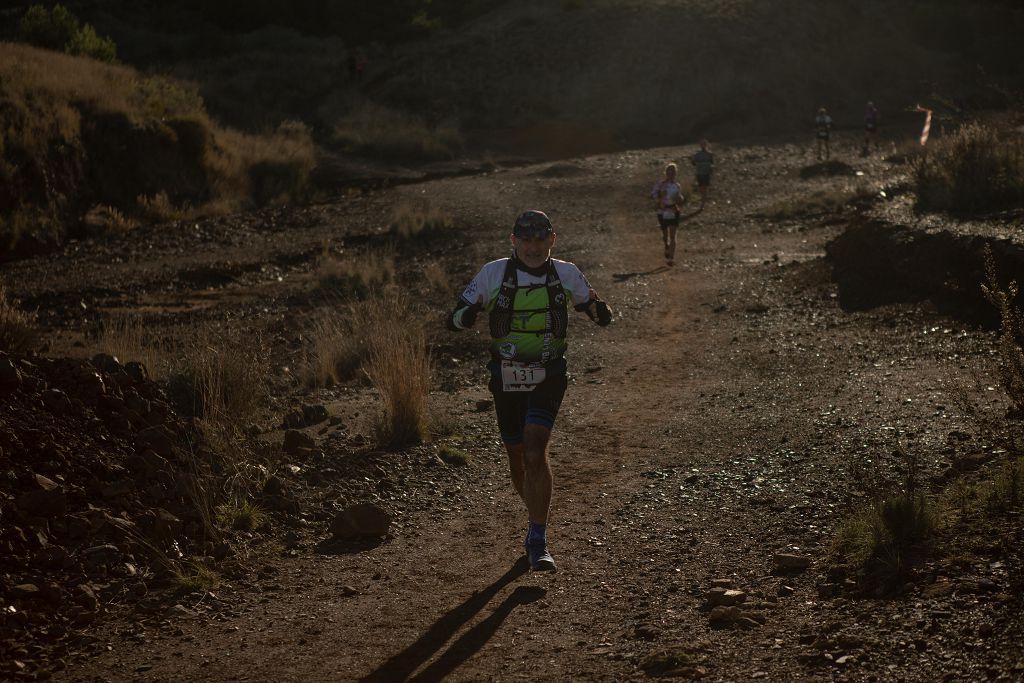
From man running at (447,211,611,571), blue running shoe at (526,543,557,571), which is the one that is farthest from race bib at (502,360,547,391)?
blue running shoe at (526,543,557,571)

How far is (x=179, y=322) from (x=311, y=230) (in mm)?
8285

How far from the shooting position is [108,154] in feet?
85.8

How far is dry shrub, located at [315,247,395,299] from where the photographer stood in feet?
58.2

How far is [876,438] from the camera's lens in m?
8.38

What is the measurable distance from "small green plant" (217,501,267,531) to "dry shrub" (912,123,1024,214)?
1091 centimetres

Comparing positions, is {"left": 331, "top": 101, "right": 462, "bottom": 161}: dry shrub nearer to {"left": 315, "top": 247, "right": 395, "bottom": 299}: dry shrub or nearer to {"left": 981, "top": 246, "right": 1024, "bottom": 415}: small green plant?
{"left": 315, "top": 247, "right": 395, "bottom": 299}: dry shrub

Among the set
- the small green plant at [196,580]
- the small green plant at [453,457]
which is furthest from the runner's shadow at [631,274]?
the small green plant at [196,580]

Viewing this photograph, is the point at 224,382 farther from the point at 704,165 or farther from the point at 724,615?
the point at 704,165

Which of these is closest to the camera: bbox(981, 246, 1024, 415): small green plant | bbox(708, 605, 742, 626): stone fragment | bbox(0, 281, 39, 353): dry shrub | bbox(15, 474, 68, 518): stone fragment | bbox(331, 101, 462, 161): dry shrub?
bbox(708, 605, 742, 626): stone fragment

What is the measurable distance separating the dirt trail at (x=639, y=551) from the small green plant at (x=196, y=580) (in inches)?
4.6

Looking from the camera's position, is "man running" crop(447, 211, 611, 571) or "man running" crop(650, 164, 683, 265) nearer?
"man running" crop(447, 211, 611, 571)

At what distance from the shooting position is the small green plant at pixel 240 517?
706 centimetres

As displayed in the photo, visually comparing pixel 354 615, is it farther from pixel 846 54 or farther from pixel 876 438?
pixel 846 54

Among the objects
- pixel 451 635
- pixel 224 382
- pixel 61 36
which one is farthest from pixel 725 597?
pixel 61 36
